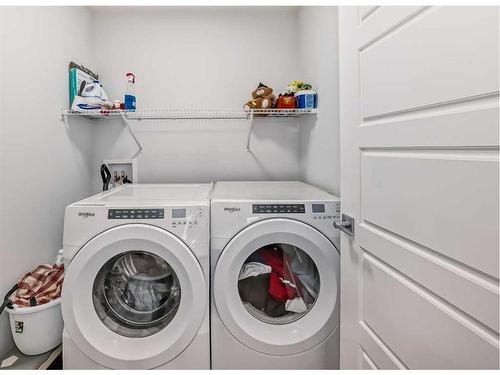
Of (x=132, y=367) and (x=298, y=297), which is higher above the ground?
(x=298, y=297)

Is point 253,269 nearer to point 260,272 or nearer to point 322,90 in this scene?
point 260,272

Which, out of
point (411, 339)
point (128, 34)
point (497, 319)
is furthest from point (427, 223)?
point (128, 34)

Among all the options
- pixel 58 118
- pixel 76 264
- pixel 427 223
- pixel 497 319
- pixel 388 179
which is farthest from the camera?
pixel 58 118

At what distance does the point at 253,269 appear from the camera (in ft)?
4.73

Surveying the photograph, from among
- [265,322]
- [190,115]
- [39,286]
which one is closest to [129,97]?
[190,115]

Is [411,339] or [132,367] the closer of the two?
[411,339]

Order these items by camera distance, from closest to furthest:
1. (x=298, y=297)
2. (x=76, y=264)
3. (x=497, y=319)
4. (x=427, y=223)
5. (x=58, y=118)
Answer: (x=497, y=319) < (x=427, y=223) < (x=76, y=264) < (x=298, y=297) < (x=58, y=118)

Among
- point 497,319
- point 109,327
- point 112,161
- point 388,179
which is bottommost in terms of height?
point 109,327

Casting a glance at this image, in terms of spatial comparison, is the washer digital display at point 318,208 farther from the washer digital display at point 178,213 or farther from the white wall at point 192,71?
the white wall at point 192,71

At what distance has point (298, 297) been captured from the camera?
1.46m

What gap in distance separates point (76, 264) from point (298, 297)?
110 centimetres

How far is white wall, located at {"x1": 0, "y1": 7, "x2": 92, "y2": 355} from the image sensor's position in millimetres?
1391

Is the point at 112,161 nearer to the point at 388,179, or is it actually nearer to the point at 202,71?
the point at 202,71

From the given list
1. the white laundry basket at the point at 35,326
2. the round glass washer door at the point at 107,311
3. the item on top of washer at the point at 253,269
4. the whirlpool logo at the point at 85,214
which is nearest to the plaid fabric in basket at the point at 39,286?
the white laundry basket at the point at 35,326
